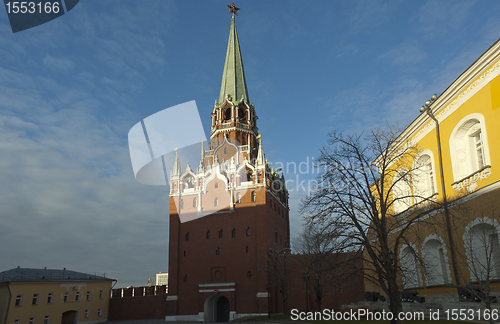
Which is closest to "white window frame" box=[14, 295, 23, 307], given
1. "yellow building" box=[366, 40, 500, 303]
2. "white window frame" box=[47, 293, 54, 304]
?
"white window frame" box=[47, 293, 54, 304]

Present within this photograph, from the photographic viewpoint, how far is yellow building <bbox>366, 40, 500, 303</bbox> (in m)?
16.7

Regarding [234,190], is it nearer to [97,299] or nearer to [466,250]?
[97,299]

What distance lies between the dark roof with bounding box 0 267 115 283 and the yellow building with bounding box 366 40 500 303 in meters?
32.2

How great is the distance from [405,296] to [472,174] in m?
7.35

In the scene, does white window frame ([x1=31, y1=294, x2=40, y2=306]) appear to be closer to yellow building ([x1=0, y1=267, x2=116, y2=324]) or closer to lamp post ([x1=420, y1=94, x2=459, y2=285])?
yellow building ([x1=0, y1=267, x2=116, y2=324])

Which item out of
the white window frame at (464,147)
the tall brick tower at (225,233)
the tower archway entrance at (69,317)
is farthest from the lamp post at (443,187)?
the tower archway entrance at (69,317)

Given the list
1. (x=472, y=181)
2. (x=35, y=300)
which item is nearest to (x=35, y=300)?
(x=35, y=300)

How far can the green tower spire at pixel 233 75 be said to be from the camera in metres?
54.0

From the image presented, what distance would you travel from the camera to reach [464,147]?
1958 cm

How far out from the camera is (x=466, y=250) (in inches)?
699

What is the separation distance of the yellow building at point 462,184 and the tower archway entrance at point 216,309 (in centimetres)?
2489

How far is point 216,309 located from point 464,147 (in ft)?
109

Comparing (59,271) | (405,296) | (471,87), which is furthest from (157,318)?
(471,87)

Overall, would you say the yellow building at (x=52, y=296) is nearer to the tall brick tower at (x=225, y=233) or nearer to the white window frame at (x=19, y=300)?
the white window frame at (x=19, y=300)
